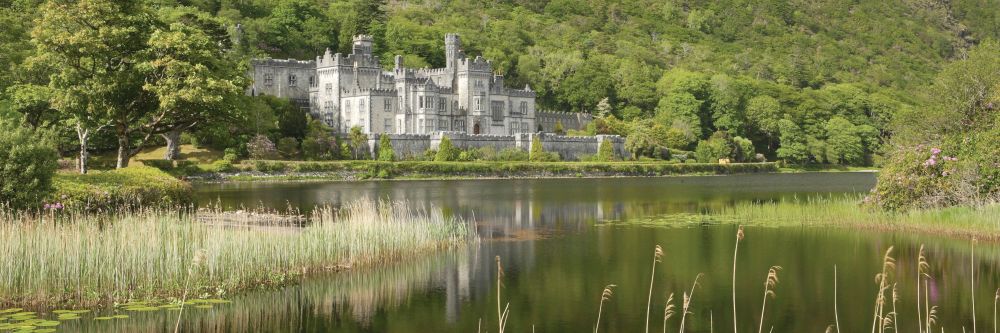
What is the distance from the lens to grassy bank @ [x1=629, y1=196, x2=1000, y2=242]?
85.1 ft

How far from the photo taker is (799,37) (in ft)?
584

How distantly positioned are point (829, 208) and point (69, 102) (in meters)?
25.8

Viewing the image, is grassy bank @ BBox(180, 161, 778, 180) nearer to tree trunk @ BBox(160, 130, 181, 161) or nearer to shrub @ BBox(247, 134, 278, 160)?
shrub @ BBox(247, 134, 278, 160)

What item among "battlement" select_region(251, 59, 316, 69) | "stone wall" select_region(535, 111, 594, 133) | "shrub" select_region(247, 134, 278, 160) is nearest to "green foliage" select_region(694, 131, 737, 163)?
"stone wall" select_region(535, 111, 594, 133)

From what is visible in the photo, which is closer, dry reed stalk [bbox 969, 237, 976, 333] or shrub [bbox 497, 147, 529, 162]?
dry reed stalk [bbox 969, 237, 976, 333]

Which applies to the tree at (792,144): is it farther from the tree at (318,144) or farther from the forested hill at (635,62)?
the tree at (318,144)

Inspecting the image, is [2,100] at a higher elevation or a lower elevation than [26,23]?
lower

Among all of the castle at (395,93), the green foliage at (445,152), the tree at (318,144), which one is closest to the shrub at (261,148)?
the tree at (318,144)

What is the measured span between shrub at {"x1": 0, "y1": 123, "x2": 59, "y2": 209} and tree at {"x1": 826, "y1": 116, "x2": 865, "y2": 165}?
86.9 metres

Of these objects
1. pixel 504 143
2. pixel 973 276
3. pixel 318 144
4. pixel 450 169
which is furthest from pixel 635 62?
pixel 973 276

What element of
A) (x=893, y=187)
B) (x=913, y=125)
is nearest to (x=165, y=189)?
(x=893, y=187)

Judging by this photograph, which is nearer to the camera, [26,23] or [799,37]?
[26,23]

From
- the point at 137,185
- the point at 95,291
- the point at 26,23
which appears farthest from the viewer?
the point at 26,23

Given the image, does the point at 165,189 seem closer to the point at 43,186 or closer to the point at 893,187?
the point at 43,186
